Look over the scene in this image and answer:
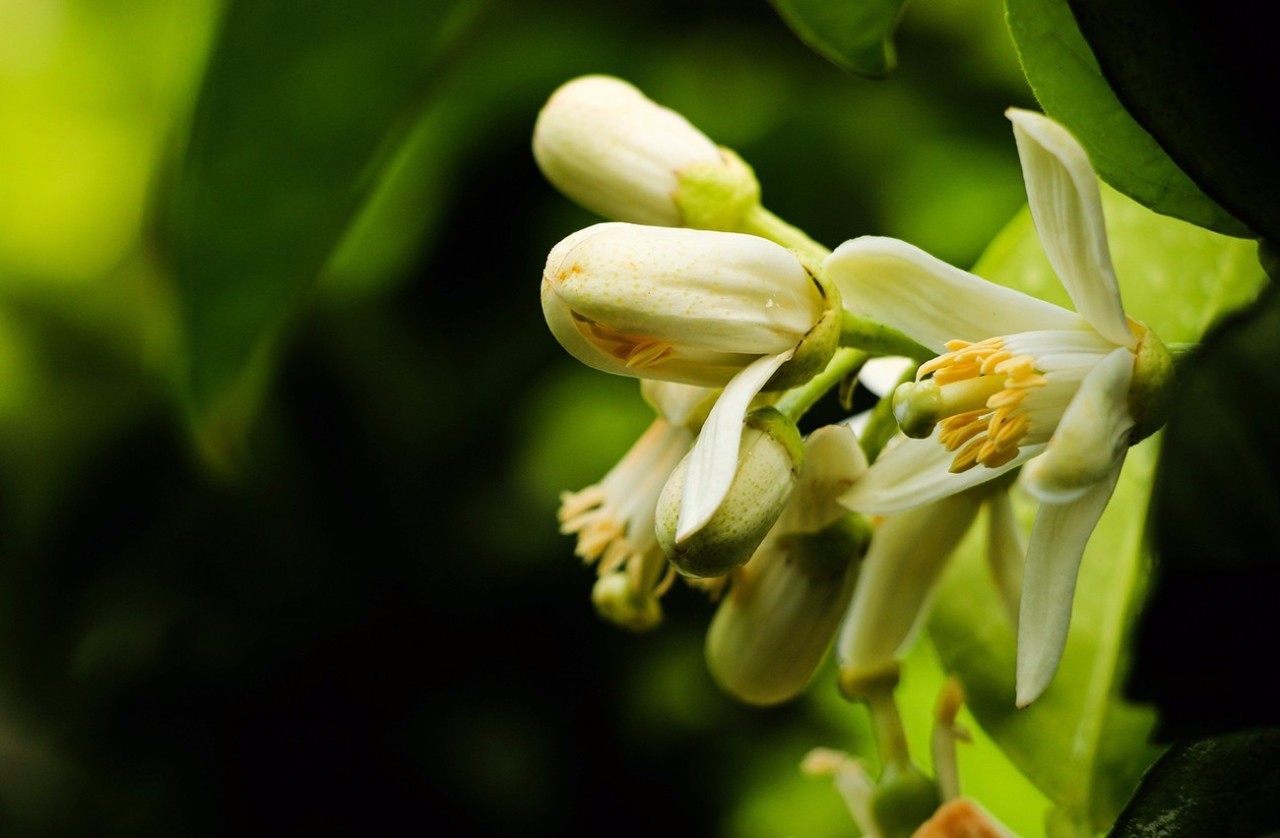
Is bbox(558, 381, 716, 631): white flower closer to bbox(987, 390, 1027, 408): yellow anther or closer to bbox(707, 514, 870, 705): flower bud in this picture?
bbox(707, 514, 870, 705): flower bud

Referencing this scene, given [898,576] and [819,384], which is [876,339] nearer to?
[819,384]

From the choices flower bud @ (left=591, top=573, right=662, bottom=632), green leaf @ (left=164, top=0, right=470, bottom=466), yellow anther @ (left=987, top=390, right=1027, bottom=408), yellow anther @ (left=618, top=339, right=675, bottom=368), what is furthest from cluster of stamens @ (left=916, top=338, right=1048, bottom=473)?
green leaf @ (left=164, top=0, right=470, bottom=466)

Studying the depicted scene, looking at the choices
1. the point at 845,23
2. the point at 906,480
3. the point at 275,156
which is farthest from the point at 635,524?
the point at 275,156

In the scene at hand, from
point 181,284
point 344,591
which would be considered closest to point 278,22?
point 181,284

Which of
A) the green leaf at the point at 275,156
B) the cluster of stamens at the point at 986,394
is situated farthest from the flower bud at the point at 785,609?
the green leaf at the point at 275,156

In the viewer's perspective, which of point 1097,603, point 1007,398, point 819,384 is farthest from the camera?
point 1097,603

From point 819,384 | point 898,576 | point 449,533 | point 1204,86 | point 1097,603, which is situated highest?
point 1204,86
